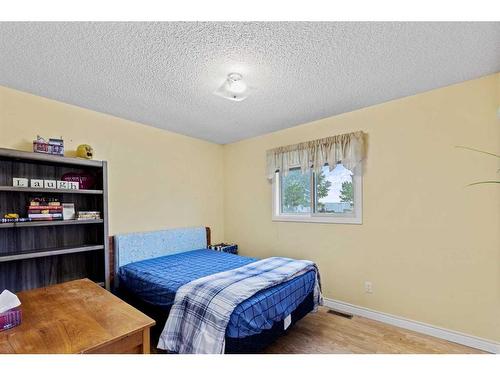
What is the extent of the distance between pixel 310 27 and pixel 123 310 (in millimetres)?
1864

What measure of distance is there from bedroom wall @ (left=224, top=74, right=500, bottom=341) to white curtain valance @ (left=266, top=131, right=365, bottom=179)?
0.13m

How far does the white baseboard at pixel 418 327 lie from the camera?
1.92 m

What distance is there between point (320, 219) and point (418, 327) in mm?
1332

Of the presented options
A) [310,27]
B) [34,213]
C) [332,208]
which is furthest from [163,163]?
[310,27]

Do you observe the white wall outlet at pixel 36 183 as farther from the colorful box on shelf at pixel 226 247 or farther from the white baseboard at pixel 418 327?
the white baseboard at pixel 418 327

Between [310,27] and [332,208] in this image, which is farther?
[332,208]

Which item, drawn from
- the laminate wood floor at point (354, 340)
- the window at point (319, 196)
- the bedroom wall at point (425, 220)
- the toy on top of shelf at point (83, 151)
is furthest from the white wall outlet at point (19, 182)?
the bedroom wall at point (425, 220)

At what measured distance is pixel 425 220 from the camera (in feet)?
7.22

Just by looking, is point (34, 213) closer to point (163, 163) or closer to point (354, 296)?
point (163, 163)

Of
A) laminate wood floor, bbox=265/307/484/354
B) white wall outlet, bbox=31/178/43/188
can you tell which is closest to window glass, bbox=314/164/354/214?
laminate wood floor, bbox=265/307/484/354

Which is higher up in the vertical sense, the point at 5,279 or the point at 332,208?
the point at 332,208

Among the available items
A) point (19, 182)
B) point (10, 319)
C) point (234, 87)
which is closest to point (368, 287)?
point (234, 87)

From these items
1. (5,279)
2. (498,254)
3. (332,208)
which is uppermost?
(332,208)
